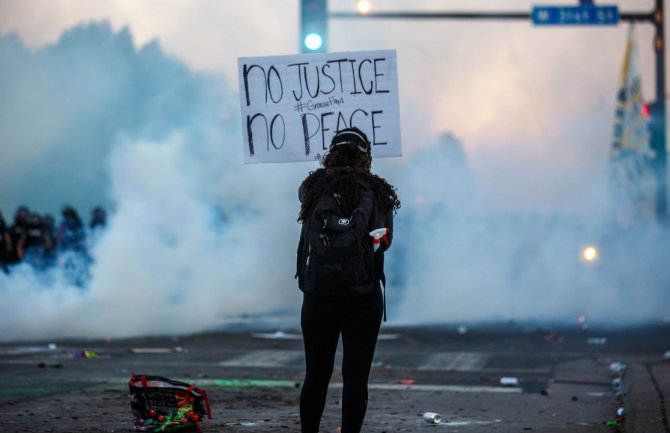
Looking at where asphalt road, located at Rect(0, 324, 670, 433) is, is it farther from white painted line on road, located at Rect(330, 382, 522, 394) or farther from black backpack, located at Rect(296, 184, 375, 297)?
black backpack, located at Rect(296, 184, 375, 297)

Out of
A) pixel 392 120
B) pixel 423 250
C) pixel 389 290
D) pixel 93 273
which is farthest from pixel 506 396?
pixel 389 290

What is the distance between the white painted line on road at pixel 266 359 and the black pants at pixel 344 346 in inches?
225

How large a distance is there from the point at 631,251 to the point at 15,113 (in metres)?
11.6

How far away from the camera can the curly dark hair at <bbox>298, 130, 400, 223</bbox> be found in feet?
14.9

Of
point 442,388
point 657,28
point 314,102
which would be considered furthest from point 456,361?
point 657,28

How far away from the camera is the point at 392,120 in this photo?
20.6ft

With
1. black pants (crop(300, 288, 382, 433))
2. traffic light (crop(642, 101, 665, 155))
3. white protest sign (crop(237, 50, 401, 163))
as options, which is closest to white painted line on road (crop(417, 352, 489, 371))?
white protest sign (crop(237, 50, 401, 163))

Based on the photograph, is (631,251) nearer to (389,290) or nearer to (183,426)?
(389,290)

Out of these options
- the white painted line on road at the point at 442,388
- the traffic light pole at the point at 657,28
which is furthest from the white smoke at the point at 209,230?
the white painted line on road at the point at 442,388

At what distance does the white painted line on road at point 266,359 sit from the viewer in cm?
1049

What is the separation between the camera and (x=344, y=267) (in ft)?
14.3

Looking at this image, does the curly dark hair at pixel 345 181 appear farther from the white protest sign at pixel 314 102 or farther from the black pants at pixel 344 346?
the white protest sign at pixel 314 102

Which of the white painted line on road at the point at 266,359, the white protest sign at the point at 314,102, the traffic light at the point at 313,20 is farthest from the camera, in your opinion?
the traffic light at the point at 313,20

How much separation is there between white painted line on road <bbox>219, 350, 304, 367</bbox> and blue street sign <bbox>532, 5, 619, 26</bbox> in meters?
7.40
